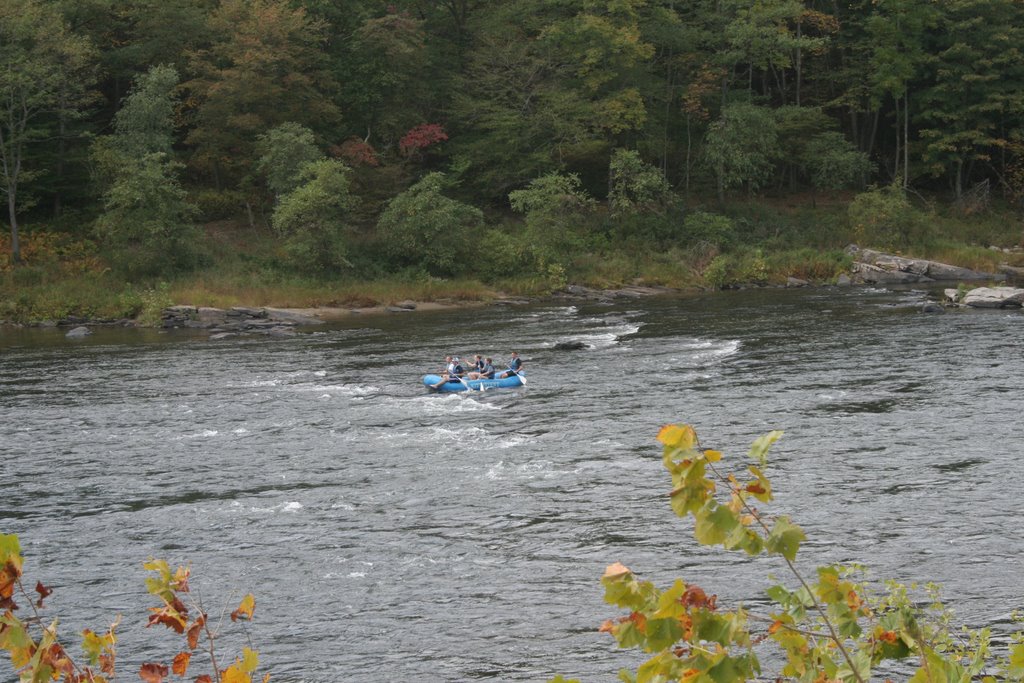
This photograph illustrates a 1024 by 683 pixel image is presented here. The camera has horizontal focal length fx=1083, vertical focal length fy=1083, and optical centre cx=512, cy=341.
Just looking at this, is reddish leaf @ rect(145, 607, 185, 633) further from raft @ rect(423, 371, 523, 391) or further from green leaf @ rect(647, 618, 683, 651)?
raft @ rect(423, 371, 523, 391)

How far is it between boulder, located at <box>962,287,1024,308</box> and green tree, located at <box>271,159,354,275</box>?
28.7 metres

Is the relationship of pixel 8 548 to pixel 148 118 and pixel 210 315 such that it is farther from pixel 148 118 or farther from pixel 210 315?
pixel 148 118

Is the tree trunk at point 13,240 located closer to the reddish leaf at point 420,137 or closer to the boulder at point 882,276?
the reddish leaf at point 420,137

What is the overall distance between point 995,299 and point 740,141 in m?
22.8

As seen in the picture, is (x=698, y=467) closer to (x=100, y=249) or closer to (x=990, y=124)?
(x=100, y=249)

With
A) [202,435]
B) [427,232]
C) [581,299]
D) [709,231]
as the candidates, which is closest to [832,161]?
[709,231]

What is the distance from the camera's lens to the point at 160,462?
2348 cm

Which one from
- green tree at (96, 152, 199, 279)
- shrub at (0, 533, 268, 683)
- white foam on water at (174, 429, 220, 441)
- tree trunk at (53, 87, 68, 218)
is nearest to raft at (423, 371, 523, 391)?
white foam on water at (174, 429, 220, 441)

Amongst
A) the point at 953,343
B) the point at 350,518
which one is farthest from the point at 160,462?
the point at 953,343

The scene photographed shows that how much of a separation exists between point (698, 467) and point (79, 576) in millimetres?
14133

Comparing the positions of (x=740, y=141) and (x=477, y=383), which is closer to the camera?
(x=477, y=383)

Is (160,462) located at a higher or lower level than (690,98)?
lower

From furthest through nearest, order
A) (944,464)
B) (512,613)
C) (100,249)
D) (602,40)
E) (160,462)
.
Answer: (602,40) → (100,249) → (160,462) → (944,464) → (512,613)

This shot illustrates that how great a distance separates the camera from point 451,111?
2557 inches
